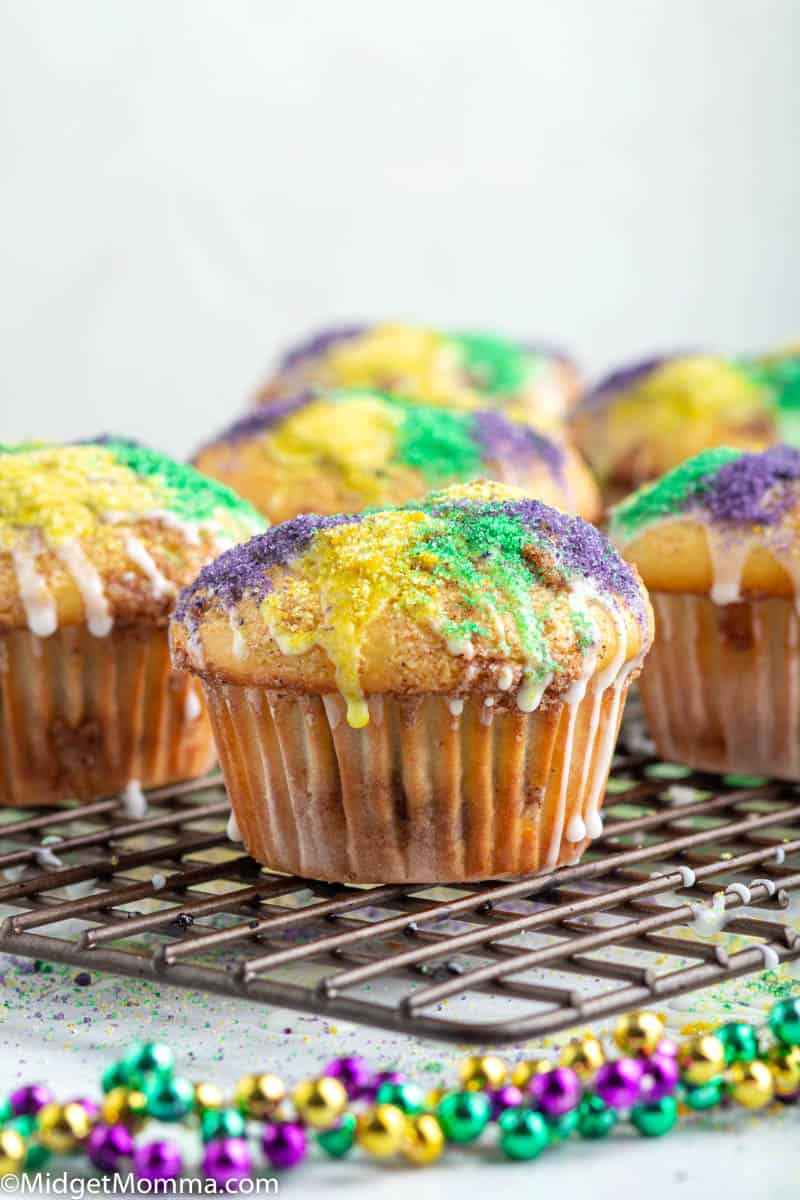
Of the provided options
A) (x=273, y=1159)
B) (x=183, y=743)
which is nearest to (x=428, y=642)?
(x=273, y=1159)

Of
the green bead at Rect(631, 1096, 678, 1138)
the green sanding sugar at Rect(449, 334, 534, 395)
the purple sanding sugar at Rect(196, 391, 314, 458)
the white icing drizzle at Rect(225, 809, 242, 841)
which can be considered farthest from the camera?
the green sanding sugar at Rect(449, 334, 534, 395)

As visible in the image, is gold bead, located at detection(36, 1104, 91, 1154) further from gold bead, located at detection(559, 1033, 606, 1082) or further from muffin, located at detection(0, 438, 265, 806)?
muffin, located at detection(0, 438, 265, 806)

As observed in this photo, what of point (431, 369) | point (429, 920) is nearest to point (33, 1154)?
point (429, 920)

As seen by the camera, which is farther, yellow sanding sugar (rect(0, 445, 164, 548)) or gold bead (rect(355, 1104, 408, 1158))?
yellow sanding sugar (rect(0, 445, 164, 548))

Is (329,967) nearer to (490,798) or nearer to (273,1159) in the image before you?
(490,798)

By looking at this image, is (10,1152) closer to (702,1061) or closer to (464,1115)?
(464,1115)

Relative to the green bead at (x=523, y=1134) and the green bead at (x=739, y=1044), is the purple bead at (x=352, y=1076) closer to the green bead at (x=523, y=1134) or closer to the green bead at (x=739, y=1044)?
the green bead at (x=523, y=1134)

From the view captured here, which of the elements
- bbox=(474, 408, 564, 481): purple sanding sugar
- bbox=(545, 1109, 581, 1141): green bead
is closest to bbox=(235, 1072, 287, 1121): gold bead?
bbox=(545, 1109, 581, 1141): green bead
